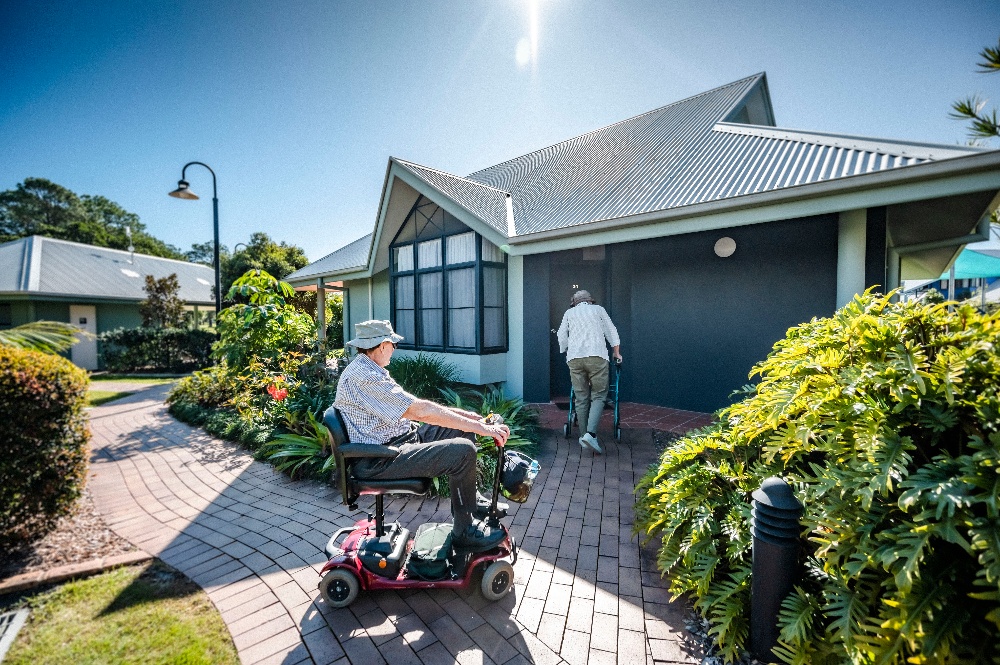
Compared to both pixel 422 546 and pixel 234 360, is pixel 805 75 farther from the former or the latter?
pixel 234 360

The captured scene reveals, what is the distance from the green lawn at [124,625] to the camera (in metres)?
2.00

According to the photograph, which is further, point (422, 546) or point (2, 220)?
point (2, 220)

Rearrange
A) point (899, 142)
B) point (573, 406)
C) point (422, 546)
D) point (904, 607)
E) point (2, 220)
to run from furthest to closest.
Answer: point (2, 220), point (573, 406), point (899, 142), point (422, 546), point (904, 607)

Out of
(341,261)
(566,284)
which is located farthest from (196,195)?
(566,284)

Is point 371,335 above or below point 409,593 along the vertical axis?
above

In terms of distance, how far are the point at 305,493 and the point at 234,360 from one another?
164 inches

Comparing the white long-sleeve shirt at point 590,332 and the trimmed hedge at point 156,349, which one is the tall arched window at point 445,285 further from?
the trimmed hedge at point 156,349

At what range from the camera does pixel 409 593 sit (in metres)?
2.46

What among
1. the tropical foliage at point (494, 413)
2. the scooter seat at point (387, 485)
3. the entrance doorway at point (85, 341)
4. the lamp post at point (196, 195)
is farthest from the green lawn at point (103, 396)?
the scooter seat at point (387, 485)

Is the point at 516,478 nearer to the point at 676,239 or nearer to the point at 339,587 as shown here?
the point at 339,587

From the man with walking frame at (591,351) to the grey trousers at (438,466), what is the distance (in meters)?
2.74

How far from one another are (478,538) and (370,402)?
1021 millimetres

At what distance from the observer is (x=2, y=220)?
126 ft

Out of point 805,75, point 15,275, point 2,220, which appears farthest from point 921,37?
point 2,220
